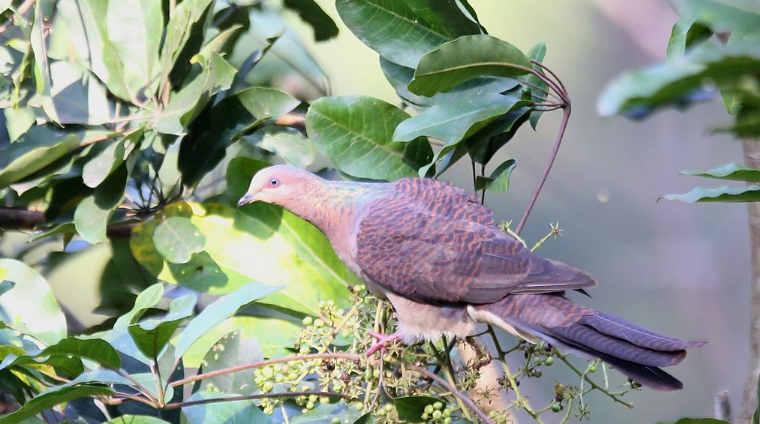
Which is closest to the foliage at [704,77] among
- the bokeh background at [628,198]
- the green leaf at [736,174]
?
the green leaf at [736,174]

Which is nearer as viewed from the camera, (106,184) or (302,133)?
(106,184)

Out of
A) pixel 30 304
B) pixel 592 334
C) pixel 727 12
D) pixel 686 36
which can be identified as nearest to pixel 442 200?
pixel 592 334

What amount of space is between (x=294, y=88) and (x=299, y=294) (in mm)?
477

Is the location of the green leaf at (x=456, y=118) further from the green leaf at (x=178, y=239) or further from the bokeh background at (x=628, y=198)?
the bokeh background at (x=628, y=198)

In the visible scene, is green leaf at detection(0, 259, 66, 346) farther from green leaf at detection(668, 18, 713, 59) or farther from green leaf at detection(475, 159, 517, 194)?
green leaf at detection(668, 18, 713, 59)

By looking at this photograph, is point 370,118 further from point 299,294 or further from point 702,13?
point 702,13

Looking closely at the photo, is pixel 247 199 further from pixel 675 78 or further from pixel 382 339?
pixel 675 78

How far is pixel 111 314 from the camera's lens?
1483 millimetres

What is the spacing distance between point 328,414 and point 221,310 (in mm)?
278

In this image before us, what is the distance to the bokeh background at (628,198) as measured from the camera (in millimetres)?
2014

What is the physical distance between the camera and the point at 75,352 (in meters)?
0.86

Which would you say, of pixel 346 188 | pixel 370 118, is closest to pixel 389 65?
pixel 370 118

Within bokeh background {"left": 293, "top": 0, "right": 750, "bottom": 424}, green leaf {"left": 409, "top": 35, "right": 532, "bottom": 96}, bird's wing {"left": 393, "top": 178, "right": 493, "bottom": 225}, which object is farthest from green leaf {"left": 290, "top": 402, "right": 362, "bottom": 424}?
bokeh background {"left": 293, "top": 0, "right": 750, "bottom": 424}

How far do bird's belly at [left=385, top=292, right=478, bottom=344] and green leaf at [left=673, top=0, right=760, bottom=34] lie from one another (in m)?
0.78
